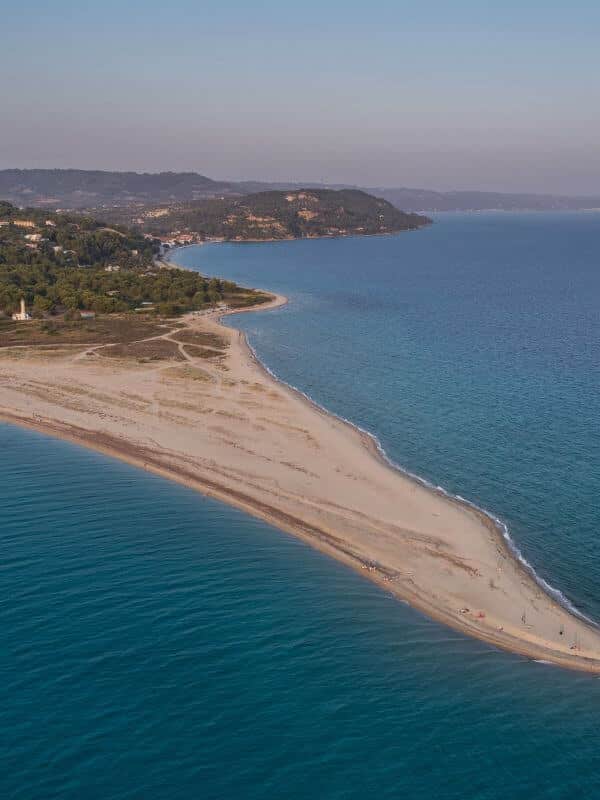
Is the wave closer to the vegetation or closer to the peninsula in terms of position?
the peninsula

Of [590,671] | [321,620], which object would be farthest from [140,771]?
[590,671]

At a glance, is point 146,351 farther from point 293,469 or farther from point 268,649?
point 268,649

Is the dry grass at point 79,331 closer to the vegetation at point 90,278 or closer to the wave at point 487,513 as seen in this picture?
the vegetation at point 90,278

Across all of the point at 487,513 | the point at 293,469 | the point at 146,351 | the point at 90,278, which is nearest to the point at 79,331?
the point at 146,351

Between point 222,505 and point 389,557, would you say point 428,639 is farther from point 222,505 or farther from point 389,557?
point 222,505

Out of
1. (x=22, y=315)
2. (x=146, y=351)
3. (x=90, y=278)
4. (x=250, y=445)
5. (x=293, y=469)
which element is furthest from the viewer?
(x=90, y=278)

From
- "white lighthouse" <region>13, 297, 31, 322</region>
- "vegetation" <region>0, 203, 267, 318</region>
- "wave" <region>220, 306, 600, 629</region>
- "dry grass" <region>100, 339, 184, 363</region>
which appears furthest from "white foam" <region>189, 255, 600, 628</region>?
"vegetation" <region>0, 203, 267, 318</region>
